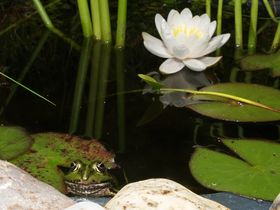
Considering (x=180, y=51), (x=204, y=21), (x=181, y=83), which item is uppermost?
(x=204, y=21)

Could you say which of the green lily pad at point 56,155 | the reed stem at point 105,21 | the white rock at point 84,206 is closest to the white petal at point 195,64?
the reed stem at point 105,21

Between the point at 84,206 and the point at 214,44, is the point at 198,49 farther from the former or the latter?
the point at 84,206

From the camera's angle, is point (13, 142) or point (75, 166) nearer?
point (75, 166)

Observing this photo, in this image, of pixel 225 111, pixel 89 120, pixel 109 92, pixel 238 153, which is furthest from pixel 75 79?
pixel 238 153

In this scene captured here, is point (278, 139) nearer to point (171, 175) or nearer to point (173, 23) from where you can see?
point (171, 175)

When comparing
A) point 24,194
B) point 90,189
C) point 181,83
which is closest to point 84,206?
point 24,194

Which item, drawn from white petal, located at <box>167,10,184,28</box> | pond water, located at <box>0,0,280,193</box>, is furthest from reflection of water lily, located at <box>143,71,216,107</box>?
white petal, located at <box>167,10,184,28</box>
